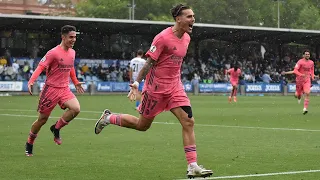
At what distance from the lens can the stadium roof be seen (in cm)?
5303

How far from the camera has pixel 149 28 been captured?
58.8m

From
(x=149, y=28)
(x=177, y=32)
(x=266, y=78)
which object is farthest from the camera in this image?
(x=266, y=78)

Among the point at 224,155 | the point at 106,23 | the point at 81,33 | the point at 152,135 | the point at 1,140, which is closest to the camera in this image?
the point at 224,155

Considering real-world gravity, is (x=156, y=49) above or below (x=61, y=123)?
above

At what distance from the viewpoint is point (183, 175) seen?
1050 centimetres

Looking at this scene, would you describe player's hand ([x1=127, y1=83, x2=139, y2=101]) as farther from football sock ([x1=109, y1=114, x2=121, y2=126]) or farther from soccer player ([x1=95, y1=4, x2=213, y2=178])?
football sock ([x1=109, y1=114, x2=121, y2=126])

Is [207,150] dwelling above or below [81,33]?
below

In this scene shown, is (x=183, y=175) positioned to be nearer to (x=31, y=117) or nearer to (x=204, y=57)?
(x=31, y=117)

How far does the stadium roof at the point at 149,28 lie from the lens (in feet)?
174

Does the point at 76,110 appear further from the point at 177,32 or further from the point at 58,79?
the point at 177,32

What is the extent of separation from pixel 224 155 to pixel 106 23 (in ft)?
142

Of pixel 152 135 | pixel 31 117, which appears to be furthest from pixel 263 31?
pixel 152 135

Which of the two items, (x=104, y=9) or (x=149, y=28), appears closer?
(x=149, y=28)

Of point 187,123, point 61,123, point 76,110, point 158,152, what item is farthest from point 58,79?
point 187,123
